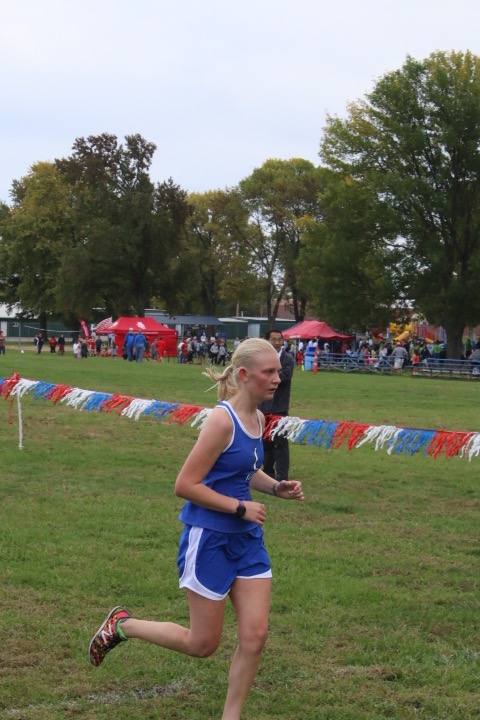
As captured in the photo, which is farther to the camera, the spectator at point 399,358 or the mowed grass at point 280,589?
the spectator at point 399,358

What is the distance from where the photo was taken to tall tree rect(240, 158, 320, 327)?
244 ft

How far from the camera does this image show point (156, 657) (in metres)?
5.70

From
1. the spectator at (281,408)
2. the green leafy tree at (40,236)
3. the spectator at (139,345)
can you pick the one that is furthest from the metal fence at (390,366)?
the spectator at (281,408)

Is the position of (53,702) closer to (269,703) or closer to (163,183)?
(269,703)

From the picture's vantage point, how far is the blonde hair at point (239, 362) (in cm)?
451

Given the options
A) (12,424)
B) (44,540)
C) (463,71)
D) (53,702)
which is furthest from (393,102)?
(53,702)

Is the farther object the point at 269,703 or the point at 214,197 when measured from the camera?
the point at 214,197

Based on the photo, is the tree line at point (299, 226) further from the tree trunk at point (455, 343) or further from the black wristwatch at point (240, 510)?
the black wristwatch at point (240, 510)

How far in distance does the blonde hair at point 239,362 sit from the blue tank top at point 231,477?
11cm

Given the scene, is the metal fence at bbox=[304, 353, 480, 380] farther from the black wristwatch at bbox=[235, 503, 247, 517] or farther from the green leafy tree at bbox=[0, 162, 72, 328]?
the black wristwatch at bbox=[235, 503, 247, 517]

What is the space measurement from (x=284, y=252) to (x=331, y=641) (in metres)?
70.7

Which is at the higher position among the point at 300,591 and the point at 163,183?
the point at 163,183

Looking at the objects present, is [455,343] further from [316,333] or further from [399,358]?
[316,333]

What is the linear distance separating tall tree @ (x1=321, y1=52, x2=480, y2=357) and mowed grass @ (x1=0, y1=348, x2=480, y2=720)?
119ft
